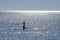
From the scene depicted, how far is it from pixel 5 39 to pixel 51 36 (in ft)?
5.23

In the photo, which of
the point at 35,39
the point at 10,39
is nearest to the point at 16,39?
the point at 10,39

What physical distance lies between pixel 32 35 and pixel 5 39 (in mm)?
1096

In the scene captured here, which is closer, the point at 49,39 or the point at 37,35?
the point at 49,39

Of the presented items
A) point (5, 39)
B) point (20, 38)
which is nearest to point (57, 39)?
point (20, 38)

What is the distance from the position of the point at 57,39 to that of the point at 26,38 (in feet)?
3.27

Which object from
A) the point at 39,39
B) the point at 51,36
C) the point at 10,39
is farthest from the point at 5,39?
the point at 51,36

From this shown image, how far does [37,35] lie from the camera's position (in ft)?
21.7

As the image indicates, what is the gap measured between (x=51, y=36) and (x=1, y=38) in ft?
5.58

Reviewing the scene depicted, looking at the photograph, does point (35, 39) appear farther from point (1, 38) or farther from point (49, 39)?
point (1, 38)

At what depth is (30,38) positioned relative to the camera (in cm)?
617

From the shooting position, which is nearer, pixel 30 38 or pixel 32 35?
pixel 30 38

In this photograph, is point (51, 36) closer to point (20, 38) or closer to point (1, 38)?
point (20, 38)

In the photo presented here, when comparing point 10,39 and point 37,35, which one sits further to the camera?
point 37,35

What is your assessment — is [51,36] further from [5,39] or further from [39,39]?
[5,39]
